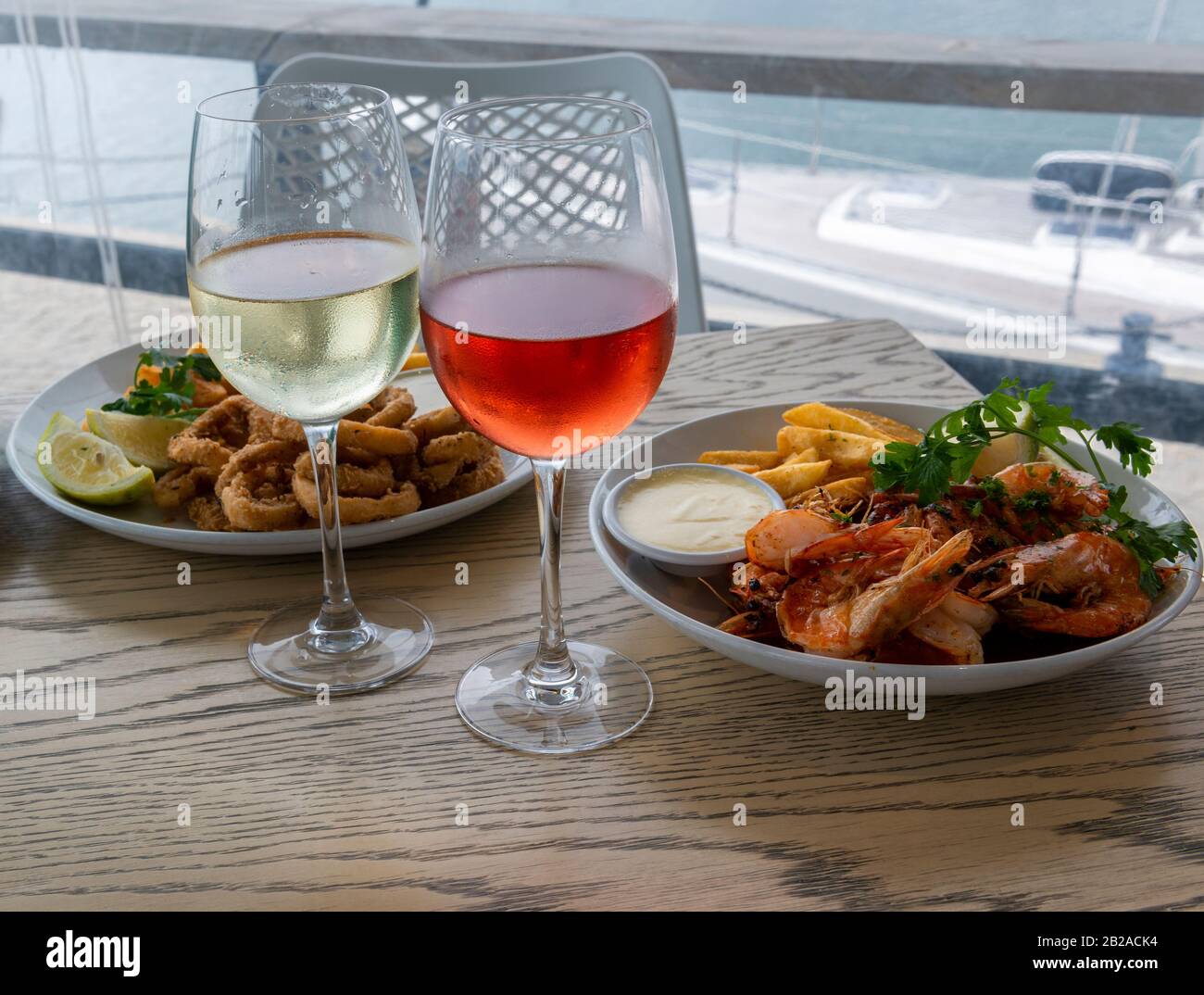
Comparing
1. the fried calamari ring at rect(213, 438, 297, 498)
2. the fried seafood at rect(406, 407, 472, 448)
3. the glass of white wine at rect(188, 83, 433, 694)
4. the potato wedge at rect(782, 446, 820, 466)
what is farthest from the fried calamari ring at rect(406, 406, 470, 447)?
the potato wedge at rect(782, 446, 820, 466)

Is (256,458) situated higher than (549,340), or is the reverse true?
(549,340)

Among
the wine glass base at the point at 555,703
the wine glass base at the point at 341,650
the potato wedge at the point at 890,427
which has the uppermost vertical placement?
the potato wedge at the point at 890,427

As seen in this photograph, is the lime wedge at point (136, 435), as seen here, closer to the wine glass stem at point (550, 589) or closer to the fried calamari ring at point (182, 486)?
the fried calamari ring at point (182, 486)

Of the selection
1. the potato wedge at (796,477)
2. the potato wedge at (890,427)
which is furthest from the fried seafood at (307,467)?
the potato wedge at (890,427)

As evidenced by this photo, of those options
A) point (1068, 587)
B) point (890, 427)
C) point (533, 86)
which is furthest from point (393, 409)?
point (533, 86)

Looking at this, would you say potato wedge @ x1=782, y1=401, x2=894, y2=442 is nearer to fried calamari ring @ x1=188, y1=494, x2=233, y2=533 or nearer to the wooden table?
the wooden table

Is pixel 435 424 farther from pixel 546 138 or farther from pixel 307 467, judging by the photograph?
pixel 546 138
